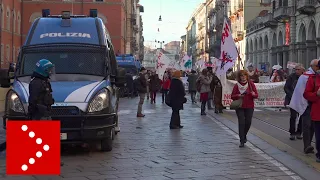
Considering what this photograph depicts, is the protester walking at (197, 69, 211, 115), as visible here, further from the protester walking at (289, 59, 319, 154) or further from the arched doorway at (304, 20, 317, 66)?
the arched doorway at (304, 20, 317, 66)

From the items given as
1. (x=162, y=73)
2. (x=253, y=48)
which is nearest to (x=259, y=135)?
(x=162, y=73)

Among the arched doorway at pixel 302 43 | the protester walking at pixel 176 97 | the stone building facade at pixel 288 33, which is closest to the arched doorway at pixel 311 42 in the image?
the stone building facade at pixel 288 33

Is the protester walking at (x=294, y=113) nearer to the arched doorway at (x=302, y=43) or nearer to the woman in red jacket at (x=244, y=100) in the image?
the woman in red jacket at (x=244, y=100)

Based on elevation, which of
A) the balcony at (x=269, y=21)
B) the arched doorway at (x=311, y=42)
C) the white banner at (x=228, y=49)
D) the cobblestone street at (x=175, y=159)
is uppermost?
the balcony at (x=269, y=21)

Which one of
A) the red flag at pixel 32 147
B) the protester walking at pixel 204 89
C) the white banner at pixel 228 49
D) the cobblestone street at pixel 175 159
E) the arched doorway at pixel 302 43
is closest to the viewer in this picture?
the red flag at pixel 32 147

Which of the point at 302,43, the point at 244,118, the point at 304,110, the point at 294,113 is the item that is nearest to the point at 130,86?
the point at 302,43

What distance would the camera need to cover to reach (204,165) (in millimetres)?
8453

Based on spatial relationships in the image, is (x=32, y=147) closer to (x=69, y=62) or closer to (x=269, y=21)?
(x=69, y=62)

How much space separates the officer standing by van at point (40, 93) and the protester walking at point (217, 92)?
11553mm

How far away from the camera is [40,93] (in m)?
7.78

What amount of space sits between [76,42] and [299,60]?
3849cm

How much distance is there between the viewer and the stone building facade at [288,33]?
42.3 m

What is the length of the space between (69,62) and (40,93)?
256cm

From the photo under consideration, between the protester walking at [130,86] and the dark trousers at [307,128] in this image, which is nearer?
the dark trousers at [307,128]
